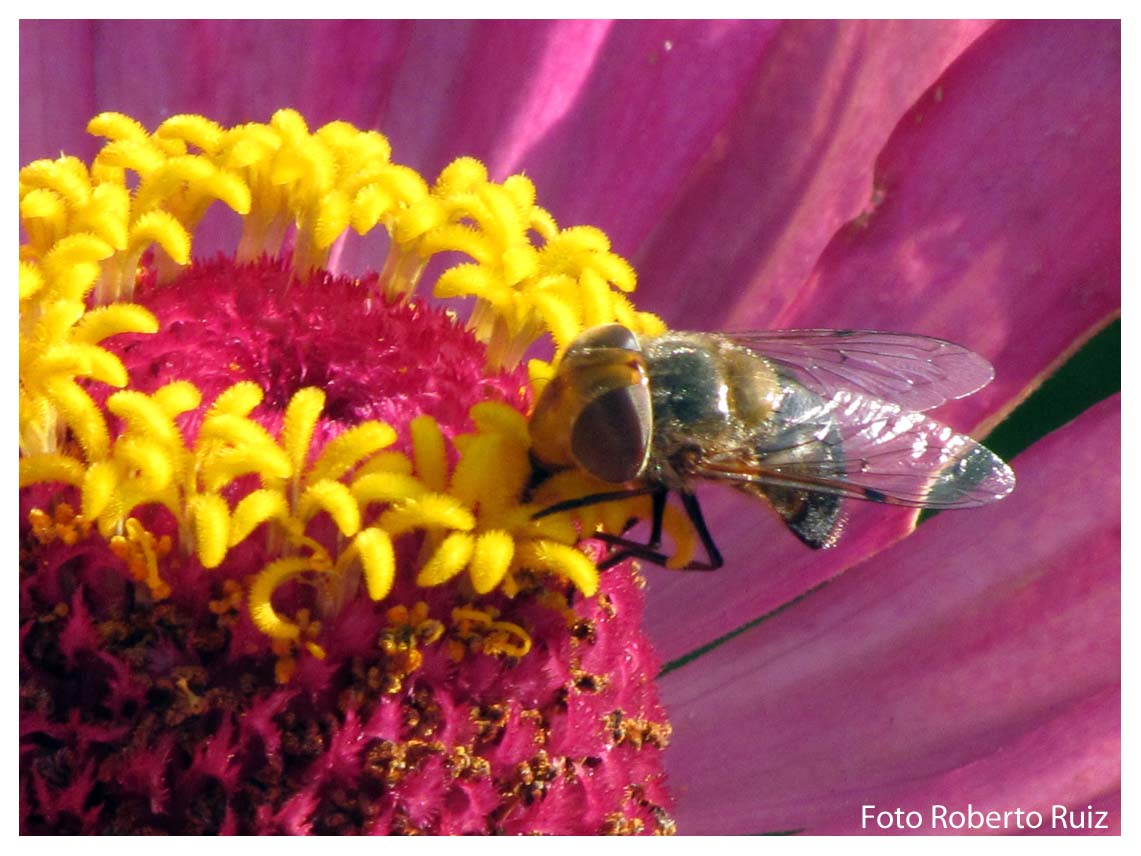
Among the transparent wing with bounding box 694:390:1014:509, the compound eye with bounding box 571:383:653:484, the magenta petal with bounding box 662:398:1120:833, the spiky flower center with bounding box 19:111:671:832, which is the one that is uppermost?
the compound eye with bounding box 571:383:653:484

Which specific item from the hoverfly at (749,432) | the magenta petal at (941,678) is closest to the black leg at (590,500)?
the hoverfly at (749,432)

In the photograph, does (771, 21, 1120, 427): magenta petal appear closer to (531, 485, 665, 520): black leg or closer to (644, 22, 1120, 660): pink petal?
(644, 22, 1120, 660): pink petal

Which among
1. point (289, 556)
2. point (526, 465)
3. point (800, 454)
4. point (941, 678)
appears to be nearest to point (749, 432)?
point (800, 454)

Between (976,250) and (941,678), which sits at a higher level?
(976,250)

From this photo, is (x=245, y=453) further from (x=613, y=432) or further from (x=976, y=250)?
(x=976, y=250)

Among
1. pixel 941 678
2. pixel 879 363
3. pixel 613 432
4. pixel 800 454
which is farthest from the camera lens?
pixel 941 678

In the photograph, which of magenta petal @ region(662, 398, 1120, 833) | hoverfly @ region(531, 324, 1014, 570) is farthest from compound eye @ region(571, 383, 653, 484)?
magenta petal @ region(662, 398, 1120, 833)

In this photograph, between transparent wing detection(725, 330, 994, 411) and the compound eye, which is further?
transparent wing detection(725, 330, 994, 411)
